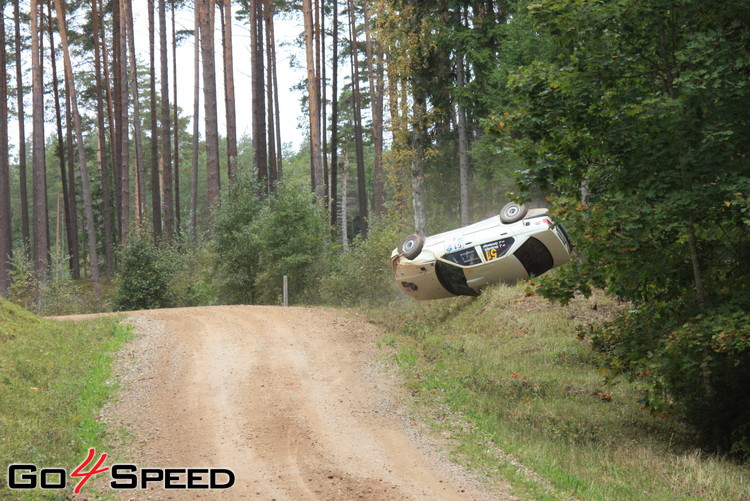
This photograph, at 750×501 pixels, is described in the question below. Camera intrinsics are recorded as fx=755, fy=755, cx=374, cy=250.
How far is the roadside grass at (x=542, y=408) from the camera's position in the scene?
891cm

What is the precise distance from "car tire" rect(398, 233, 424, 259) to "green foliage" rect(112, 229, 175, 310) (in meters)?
11.0

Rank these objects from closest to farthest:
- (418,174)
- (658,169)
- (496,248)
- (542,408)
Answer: (658,169) < (542,408) < (496,248) < (418,174)

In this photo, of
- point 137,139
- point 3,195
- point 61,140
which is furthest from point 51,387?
point 61,140

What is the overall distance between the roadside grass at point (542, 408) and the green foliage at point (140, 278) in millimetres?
10263

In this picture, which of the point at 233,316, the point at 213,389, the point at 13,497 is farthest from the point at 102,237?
the point at 13,497

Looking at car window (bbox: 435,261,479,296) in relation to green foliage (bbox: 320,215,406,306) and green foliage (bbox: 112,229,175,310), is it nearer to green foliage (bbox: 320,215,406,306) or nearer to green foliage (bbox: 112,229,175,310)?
green foliage (bbox: 320,215,406,306)

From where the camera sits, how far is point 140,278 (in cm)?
2727

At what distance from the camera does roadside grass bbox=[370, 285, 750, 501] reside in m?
8.91

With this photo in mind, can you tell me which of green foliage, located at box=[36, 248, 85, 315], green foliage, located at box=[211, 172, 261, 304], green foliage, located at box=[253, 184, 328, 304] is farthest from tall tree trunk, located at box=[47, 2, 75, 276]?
green foliage, located at box=[253, 184, 328, 304]

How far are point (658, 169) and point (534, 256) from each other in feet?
29.2

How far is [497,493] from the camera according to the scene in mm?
8453

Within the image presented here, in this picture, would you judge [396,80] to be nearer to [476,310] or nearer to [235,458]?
[476,310]

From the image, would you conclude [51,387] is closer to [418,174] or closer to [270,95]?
[418,174]

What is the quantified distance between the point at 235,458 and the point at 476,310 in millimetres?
11178
